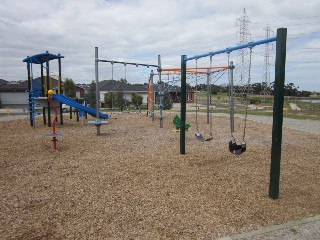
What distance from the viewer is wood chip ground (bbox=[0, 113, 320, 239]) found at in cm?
356

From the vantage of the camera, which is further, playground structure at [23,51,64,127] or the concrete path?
playground structure at [23,51,64,127]

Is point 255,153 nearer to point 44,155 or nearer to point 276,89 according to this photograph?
point 276,89

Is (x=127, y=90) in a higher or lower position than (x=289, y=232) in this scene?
higher

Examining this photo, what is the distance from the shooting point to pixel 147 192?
4.70 m

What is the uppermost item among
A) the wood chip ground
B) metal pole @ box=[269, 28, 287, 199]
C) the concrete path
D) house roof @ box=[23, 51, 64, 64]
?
house roof @ box=[23, 51, 64, 64]

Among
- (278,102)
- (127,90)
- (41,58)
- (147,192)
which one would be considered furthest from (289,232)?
(127,90)

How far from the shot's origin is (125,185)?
502 cm

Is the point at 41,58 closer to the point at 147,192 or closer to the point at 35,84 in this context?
the point at 35,84

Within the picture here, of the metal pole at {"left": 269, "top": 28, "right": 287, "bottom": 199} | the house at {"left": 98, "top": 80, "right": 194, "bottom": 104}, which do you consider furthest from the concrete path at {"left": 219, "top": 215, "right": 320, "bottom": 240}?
the house at {"left": 98, "top": 80, "right": 194, "bottom": 104}

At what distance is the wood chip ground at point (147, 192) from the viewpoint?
3564mm

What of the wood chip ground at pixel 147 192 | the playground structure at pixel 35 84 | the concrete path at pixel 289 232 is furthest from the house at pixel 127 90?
the concrete path at pixel 289 232

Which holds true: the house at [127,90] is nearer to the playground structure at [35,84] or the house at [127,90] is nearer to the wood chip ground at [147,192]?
the playground structure at [35,84]

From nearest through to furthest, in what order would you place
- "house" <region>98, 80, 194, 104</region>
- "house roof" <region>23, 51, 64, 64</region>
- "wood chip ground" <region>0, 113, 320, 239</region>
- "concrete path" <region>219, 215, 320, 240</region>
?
"concrete path" <region>219, 215, 320, 240</region>, "wood chip ground" <region>0, 113, 320, 239</region>, "house roof" <region>23, 51, 64, 64</region>, "house" <region>98, 80, 194, 104</region>

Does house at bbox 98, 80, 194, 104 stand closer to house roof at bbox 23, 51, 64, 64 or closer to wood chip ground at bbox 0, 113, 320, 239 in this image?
house roof at bbox 23, 51, 64, 64
